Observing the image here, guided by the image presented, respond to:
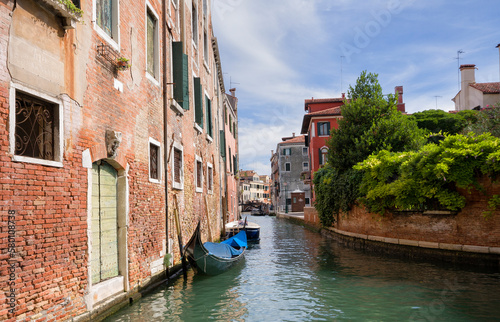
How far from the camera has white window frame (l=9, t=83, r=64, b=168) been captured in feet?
12.0

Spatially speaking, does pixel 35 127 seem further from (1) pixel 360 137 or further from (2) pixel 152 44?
(1) pixel 360 137

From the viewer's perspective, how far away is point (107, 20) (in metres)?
5.87

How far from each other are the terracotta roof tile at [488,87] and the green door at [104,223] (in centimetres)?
2495

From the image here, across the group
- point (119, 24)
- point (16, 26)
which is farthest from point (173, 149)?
point (16, 26)

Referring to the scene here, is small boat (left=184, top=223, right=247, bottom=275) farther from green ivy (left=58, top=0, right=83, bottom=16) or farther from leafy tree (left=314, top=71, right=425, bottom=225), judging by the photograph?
leafy tree (left=314, top=71, right=425, bottom=225)

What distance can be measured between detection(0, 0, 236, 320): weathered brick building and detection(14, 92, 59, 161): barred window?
0.01 m

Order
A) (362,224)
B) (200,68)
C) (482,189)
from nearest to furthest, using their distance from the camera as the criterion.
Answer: (482,189)
(200,68)
(362,224)

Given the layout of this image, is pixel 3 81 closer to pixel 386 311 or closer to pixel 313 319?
pixel 313 319

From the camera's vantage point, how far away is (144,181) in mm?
6879

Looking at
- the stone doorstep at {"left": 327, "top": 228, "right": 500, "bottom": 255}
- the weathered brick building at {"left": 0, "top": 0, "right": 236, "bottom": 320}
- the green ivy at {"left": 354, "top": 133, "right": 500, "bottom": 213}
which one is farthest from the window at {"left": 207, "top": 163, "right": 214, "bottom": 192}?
the stone doorstep at {"left": 327, "top": 228, "right": 500, "bottom": 255}

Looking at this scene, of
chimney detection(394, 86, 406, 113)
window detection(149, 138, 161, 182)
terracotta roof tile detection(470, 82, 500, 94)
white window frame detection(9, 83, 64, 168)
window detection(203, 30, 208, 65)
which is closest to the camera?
white window frame detection(9, 83, 64, 168)

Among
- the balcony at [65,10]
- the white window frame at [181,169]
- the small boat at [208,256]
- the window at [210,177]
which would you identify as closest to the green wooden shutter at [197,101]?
the white window frame at [181,169]

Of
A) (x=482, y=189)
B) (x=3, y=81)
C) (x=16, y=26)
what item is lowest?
(x=482, y=189)

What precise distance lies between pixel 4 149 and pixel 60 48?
4.78 ft
